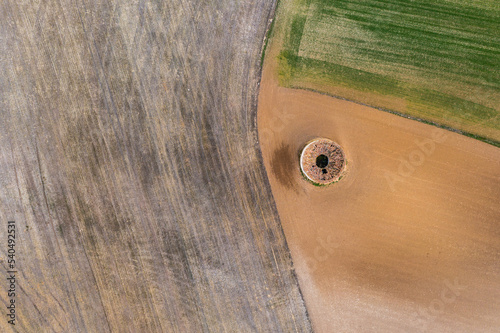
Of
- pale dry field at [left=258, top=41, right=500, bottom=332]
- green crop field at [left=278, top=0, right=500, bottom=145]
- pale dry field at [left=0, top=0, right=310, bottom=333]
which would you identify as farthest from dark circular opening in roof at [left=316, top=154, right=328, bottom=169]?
green crop field at [left=278, top=0, right=500, bottom=145]

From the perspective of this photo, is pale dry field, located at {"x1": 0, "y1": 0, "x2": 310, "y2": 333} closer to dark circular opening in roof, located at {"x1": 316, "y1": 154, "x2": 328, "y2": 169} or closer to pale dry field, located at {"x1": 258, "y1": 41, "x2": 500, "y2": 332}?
pale dry field, located at {"x1": 258, "y1": 41, "x2": 500, "y2": 332}

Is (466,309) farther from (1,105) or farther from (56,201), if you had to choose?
(1,105)

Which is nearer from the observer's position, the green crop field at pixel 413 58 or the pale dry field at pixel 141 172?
the green crop field at pixel 413 58

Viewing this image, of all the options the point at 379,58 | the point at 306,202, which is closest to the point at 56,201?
the point at 306,202

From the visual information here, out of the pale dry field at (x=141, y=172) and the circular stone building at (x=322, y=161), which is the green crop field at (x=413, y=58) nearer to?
the circular stone building at (x=322, y=161)

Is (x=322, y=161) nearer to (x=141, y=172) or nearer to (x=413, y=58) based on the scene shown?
(x=413, y=58)

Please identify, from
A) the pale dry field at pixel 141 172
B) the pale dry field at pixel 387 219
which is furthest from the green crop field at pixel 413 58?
the pale dry field at pixel 141 172

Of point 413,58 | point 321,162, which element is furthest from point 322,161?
point 413,58
